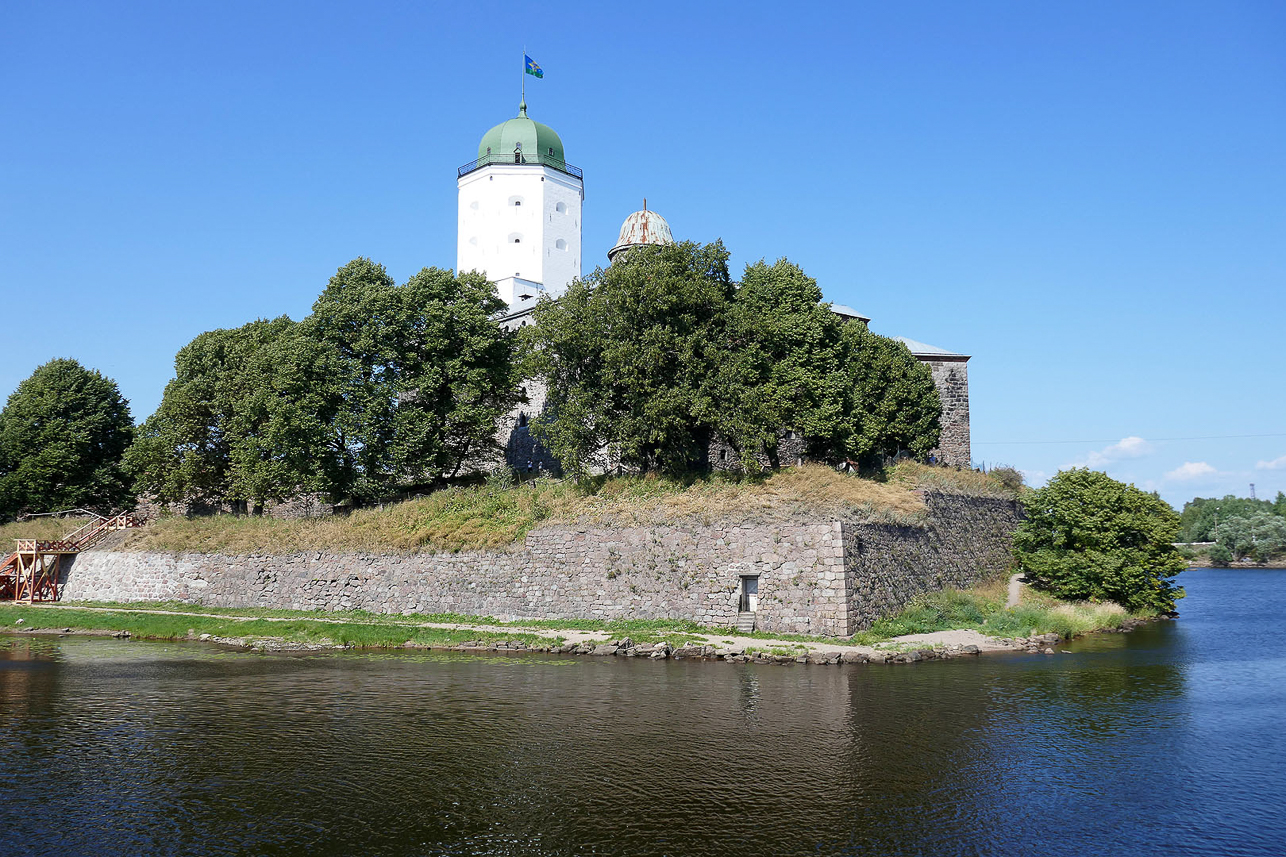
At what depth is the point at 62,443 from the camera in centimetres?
4184

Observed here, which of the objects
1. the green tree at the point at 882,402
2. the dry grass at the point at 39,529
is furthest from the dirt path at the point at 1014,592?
the dry grass at the point at 39,529

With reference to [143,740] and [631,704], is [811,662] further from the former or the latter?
[143,740]

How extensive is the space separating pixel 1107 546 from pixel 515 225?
35.6m

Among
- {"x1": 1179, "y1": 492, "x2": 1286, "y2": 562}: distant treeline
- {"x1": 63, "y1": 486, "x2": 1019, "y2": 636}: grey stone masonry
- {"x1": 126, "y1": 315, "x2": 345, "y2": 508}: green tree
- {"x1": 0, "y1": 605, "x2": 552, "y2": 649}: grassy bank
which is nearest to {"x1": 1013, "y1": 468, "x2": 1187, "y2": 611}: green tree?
{"x1": 63, "y1": 486, "x2": 1019, "y2": 636}: grey stone masonry

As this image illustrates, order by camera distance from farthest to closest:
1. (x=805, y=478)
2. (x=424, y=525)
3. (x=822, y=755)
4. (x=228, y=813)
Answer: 1. (x=424, y=525)
2. (x=805, y=478)
3. (x=822, y=755)
4. (x=228, y=813)

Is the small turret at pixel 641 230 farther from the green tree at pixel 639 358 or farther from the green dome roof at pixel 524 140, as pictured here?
the green tree at pixel 639 358

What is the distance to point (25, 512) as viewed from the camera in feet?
137

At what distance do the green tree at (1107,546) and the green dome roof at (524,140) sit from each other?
1361 inches

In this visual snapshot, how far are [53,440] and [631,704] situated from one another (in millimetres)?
40195

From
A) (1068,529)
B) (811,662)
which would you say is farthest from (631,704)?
(1068,529)

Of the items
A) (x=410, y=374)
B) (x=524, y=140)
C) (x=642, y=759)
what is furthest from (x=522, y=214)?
(x=642, y=759)

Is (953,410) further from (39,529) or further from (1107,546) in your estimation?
(39,529)

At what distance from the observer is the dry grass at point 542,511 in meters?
24.8

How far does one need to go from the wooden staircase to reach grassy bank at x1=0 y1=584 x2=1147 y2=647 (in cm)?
498
